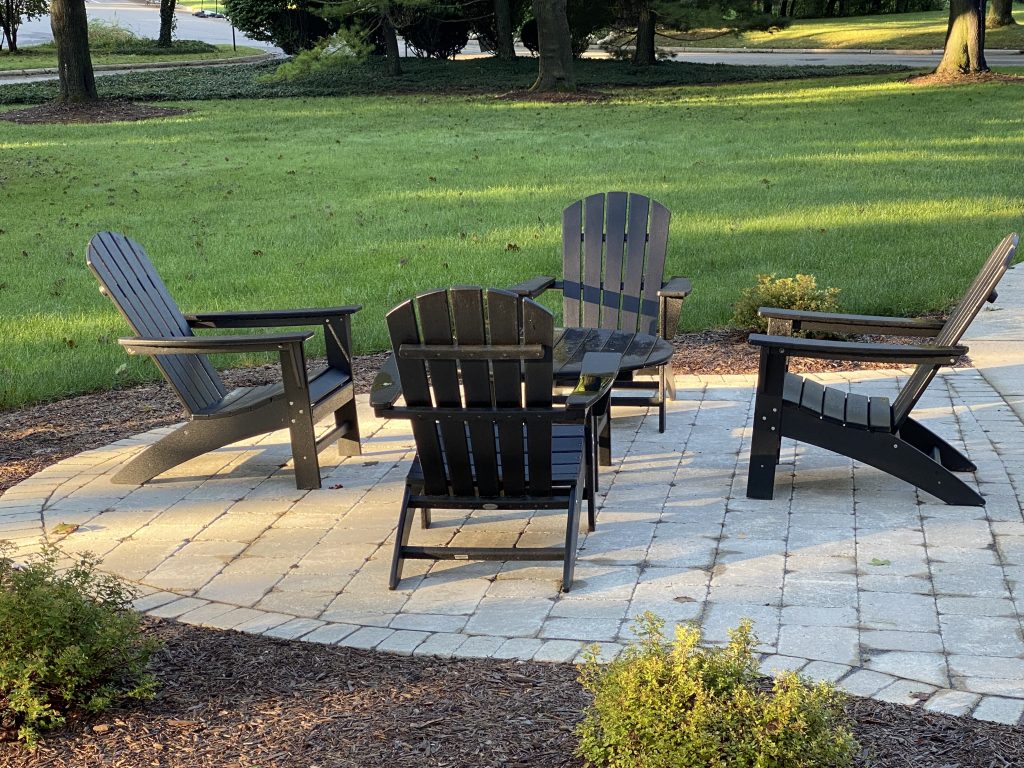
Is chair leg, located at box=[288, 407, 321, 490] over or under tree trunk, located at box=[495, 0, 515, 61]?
under

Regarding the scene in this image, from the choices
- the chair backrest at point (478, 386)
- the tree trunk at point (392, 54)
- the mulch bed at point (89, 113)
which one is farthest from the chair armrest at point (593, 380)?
the tree trunk at point (392, 54)

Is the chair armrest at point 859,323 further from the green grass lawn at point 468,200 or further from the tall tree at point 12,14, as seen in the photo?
the tall tree at point 12,14

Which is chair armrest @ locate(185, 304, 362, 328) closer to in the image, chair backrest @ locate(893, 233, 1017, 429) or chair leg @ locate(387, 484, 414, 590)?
chair leg @ locate(387, 484, 414, 590)

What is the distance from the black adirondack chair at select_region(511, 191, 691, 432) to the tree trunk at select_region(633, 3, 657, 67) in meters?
26.9

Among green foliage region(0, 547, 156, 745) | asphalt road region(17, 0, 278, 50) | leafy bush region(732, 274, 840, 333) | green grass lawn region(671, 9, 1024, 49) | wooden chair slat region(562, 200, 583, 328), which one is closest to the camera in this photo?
green foliage region(0, 547, 156, 745)

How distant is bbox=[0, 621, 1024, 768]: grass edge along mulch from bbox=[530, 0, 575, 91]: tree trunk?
23.9 meters

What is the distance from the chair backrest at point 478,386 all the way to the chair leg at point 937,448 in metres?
2.00

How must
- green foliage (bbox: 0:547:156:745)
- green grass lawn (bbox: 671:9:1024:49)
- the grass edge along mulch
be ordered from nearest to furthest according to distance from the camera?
1. the grass edge along mulch
2. green foliage (bbox: 0:547:156:745)
3. green grass lawn (bbox: 671:9:1024:49)

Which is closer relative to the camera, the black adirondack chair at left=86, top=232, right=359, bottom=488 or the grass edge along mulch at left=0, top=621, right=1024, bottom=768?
the grass edge along mulch at left=0, top=621, right=1024, bottom=768

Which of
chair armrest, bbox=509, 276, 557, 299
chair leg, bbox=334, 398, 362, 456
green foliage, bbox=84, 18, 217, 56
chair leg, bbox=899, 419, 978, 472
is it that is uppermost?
green foliage, bbox=84, 18, 217, 56

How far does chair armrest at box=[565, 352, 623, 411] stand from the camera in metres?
4.28

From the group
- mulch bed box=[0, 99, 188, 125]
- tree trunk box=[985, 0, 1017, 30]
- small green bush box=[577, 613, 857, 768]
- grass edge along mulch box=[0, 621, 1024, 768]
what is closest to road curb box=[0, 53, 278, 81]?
mulch bed box=[0, 99, 188, 125]

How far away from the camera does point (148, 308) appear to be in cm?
561

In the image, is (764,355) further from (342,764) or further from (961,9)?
(961,9)
